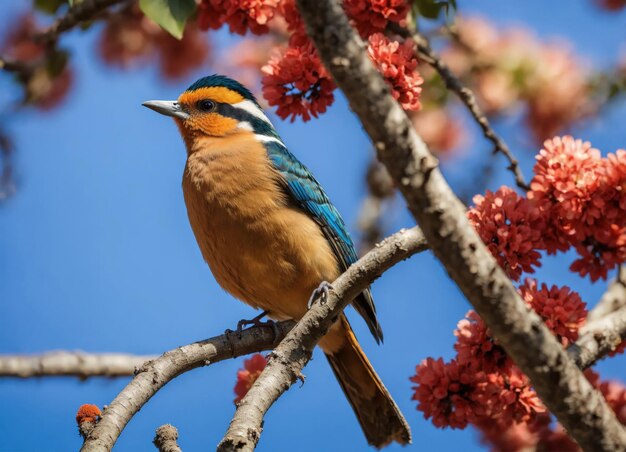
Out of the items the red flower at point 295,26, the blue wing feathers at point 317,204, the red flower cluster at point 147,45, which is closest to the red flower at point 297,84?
the red flower at point 295,26

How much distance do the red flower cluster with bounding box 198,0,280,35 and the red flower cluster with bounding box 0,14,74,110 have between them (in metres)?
1.54

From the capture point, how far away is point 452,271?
2.72 meters

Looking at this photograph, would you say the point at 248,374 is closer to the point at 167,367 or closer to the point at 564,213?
the point at 167,367

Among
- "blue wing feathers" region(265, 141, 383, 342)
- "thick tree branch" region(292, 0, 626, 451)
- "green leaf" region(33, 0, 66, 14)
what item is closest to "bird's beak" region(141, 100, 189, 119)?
"blue wing feathers" region(265, 141, 383, 342)

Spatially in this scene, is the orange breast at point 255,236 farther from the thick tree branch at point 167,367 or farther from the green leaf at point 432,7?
the green leaf at point 432,7

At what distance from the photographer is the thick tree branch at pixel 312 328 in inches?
141

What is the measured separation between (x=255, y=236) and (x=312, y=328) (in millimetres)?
1174

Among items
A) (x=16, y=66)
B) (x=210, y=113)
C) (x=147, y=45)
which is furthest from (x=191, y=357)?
(x=147, y=45)

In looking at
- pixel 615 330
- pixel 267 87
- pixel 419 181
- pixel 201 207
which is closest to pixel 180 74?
pixel 201 207

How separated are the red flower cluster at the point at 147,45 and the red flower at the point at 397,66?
310 centimetres

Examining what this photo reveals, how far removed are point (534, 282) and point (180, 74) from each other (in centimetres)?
419

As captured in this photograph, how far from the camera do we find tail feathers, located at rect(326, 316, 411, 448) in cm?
512

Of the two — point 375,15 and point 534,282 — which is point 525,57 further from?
point 534,282

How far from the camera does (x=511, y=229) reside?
3.74 meters
